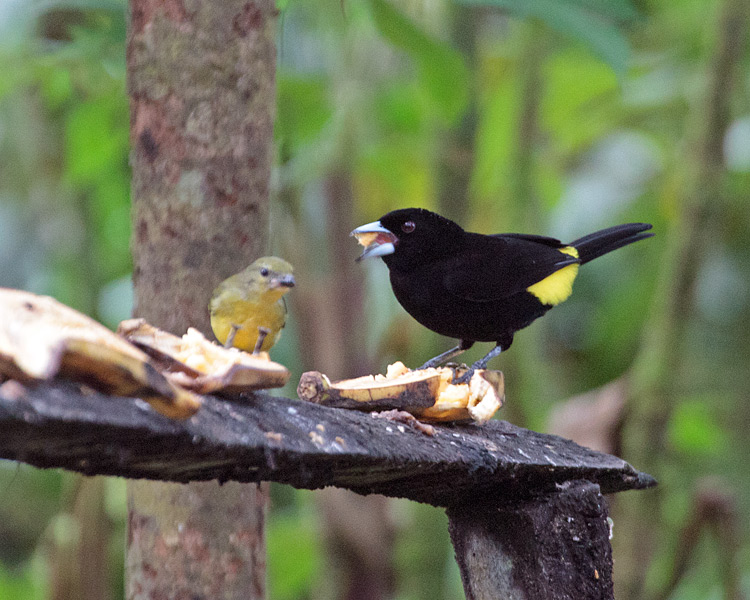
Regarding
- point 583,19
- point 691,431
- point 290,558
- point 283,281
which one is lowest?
point 290,558

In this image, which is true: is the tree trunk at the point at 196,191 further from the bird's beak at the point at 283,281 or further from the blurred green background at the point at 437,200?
the blurred green background at the point at 437,200

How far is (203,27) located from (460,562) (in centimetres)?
156

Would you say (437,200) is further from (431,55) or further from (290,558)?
(290,558)

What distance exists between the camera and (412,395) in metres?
1.95

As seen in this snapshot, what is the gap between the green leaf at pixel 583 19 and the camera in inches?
113

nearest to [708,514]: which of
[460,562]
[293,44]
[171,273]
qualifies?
[460,562]

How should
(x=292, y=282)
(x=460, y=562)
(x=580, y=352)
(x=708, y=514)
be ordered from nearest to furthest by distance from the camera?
(x=292, y=282) → (x=460, y=562) → (x=708, y=514) → (x=580, y=352)

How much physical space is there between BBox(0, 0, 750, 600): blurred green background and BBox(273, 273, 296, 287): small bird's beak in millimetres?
1328

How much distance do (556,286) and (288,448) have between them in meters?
1.80

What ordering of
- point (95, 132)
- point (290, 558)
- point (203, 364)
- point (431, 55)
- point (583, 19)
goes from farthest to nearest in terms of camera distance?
1. point (290, 558)
2. point (95, 132)
3. point (431, 55)
4. point (583, 19)
5. point (203, 364)

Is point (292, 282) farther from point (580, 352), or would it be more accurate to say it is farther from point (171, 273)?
point (580, 352)

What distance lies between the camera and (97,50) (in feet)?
10.6

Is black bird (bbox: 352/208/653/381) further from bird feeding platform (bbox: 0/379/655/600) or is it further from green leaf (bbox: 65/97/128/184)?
green leaf (bbox: 65/97/128/184)

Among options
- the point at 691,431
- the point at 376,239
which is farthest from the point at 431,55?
the point at 691,431
